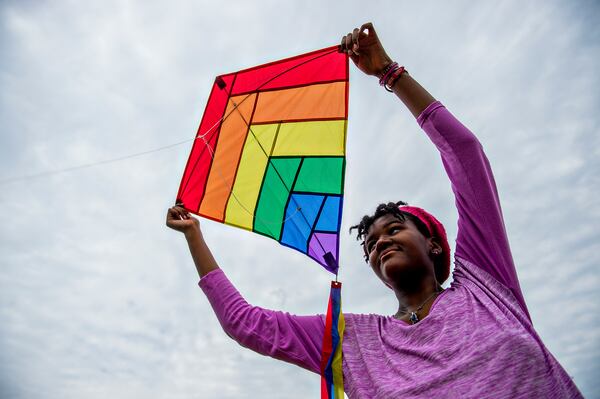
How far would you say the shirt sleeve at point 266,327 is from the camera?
160 centimetres

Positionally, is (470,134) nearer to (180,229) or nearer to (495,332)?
(495,332)

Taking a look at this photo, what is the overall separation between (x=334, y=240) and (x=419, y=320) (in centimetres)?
97

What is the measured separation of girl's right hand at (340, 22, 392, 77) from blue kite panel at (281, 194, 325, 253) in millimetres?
952

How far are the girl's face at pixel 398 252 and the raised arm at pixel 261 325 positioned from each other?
0.41 m

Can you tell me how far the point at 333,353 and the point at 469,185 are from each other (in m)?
0.90

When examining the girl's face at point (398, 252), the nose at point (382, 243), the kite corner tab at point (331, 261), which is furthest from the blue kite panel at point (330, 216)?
the nose at point (382, 243)

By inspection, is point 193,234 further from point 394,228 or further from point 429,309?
point 429,309

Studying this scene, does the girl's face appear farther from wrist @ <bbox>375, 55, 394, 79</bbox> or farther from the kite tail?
wrist @ <bbox>375, 55, 394, 79</bbox>

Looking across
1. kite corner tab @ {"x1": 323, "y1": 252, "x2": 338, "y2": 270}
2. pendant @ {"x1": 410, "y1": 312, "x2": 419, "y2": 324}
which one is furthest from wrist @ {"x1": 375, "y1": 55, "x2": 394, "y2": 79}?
pendant @ {"x1": 410, "y1": 312, "x2": 419, "y2": 324}

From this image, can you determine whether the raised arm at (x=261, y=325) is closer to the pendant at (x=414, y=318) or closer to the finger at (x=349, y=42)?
the pendant at (x=414, y=318)

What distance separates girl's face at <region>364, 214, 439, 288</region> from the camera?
1.82 m

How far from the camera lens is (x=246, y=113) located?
108 inches

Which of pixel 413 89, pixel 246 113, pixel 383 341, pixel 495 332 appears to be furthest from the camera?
pixel 246 113

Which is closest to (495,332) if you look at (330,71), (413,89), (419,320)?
(419,320)
